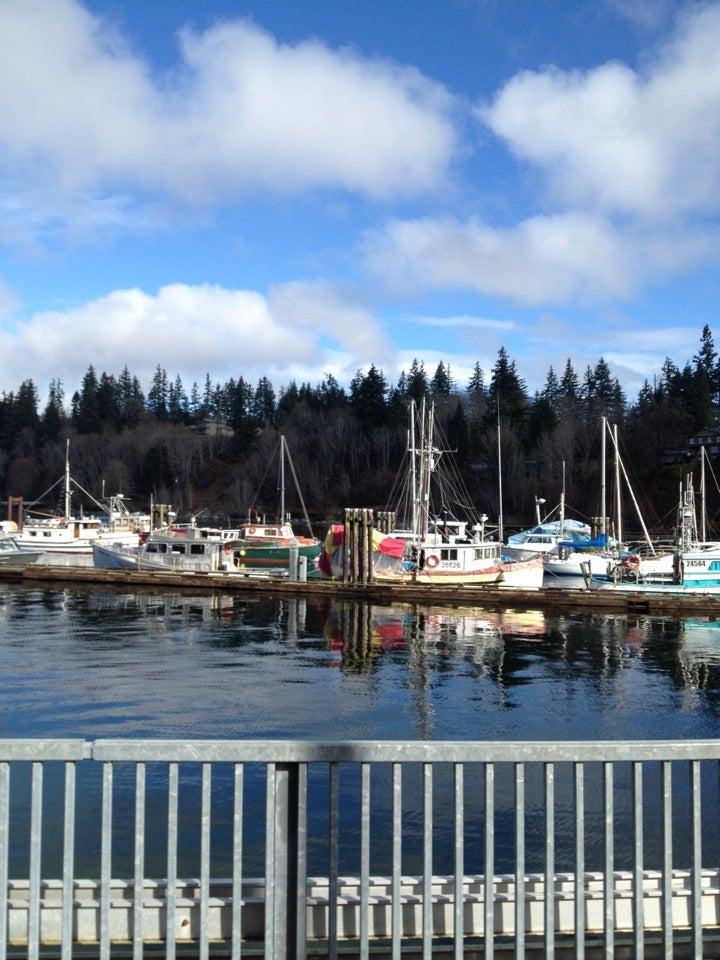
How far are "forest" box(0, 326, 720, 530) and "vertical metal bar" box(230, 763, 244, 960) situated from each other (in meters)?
106

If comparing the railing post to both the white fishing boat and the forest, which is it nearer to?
the white fishing boat

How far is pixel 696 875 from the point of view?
482 centimetres

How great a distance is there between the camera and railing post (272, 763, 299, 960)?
4.47 meters

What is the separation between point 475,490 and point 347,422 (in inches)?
1409

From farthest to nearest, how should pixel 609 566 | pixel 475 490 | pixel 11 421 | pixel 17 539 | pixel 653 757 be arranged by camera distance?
pixel 11 421 < pixel 475 490 < pixel 17 539 < pixel 609 566 < pixel 653 757

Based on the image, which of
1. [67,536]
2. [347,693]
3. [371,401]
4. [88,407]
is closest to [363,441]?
[371,401]

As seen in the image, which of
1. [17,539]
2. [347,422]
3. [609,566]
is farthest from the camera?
[347,422]

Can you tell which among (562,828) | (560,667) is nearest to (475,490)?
(560,667)

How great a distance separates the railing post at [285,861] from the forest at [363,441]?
10575cm

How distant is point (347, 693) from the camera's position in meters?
23.9

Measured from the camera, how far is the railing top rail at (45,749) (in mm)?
4375

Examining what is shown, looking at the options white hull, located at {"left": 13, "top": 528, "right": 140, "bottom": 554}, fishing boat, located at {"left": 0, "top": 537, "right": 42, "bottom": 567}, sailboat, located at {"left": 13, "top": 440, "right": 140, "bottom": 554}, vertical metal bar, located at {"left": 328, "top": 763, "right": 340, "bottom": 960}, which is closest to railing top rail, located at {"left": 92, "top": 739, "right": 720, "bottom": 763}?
vertical metal bar, located at {"left": 328, "top": 763, "right": 340, "bottom": 960}

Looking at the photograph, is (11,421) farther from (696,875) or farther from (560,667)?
(696,875)

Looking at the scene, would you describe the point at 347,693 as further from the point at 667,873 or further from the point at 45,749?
the point at 45,749
